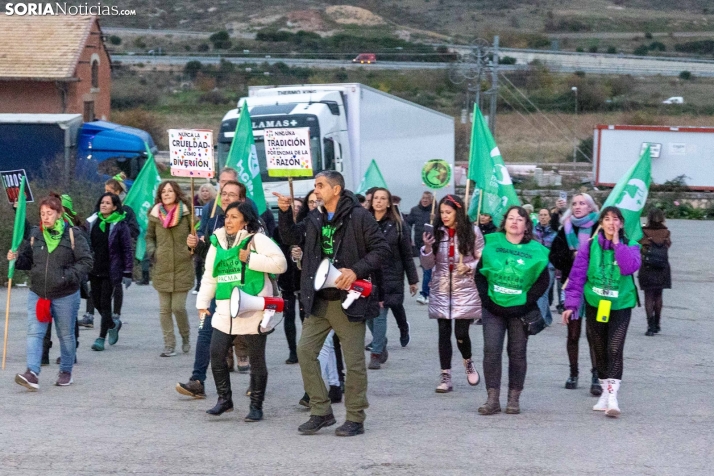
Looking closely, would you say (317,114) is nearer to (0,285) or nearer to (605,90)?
(0,285)

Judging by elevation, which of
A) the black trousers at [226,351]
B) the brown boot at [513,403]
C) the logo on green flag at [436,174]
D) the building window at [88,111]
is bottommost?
the brown boot at [513,403]

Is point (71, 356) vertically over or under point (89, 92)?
under

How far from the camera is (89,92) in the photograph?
3919 centimetres

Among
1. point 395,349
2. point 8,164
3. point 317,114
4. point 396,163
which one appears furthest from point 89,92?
point 395,349

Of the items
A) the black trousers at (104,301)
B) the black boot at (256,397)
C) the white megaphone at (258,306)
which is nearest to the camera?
the white megaphone at (258,306)

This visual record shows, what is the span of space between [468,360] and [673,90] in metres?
76.9

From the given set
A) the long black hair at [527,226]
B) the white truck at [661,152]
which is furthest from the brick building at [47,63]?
the long black hair at [527,226]

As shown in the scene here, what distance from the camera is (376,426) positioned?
733cm

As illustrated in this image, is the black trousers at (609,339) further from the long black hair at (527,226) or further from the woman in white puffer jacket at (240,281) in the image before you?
the woman in white puffer jacket at (240,281)

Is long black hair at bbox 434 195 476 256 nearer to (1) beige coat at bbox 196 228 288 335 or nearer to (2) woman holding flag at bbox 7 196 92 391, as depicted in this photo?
(1) beige coat at bbox 196 228 288 335

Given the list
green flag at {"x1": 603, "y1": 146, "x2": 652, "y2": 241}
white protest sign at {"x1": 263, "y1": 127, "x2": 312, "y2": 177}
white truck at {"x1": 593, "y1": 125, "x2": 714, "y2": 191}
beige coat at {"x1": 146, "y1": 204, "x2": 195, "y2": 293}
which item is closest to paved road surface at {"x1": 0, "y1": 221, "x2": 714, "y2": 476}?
beige coat at {"x1": 146, "y1": 204, "x2": 195, "y2": 293}

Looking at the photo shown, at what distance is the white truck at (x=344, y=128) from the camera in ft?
64.4

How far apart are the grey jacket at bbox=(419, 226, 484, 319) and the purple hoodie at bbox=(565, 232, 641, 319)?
782mm

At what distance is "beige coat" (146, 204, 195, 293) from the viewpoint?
32.9ft
